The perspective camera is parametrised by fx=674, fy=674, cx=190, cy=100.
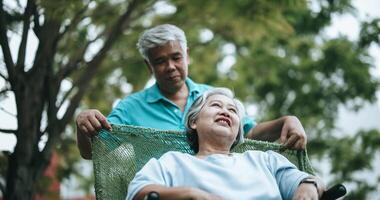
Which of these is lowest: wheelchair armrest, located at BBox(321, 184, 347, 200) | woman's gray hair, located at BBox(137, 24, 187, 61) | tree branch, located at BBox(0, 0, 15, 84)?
wheelchair armrest, located at BBox(321, 184, 347, 200)

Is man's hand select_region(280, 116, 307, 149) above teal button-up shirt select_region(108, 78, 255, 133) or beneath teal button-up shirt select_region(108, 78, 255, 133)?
beneath

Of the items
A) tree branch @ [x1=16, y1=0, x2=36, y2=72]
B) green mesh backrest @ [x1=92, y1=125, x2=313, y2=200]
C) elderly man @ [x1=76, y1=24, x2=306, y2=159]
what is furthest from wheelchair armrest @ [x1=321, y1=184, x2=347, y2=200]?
tree branch @ [x1=16, y1=0, x2=36, y2=72]

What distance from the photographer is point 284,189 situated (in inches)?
101

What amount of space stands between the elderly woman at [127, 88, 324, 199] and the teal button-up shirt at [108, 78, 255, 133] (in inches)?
18.2

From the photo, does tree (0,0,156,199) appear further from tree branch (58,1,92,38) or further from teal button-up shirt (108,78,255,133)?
teal button-up shirt (108,78,255,133)

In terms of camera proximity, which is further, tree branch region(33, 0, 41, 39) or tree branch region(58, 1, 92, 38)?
tree branch region(58, 1, 92, 38)

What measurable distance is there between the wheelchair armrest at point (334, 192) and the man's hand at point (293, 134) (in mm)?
590

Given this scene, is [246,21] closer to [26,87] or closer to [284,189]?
[26,87]

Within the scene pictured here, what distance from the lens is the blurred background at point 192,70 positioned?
4844mm

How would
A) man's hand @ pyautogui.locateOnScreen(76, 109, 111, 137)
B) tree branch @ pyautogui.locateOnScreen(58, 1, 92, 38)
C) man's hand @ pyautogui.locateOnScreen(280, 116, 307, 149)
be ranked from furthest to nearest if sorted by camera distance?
tree branch @ pyautogui.locateOnScreen(58, 1, 92, 38) < man's hand @ pyautogui.locateOnScreen(280, 116, 307, 149) < man's hand @ pyautogui.locateOnScreen(76, 109, 111, 137)

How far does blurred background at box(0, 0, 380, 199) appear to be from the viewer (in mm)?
4844

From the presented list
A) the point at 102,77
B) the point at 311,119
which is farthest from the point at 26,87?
the point at 311,119

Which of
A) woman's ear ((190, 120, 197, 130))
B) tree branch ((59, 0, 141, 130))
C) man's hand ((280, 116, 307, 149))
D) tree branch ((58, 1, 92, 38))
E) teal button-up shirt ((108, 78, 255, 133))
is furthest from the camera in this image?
tree branch ((59, 0, 141, 130))

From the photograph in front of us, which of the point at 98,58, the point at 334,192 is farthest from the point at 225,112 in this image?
the point at 98,58
